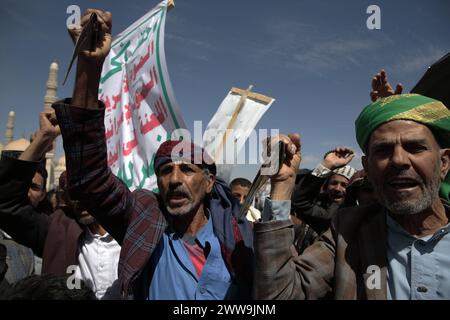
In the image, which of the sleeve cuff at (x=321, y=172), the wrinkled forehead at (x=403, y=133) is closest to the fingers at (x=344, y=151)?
the sleeve cuff at (x=321, y=172)

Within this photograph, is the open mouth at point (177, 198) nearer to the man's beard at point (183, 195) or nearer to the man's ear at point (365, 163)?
the man's beard at point (183, 195)

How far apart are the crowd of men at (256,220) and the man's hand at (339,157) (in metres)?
Answer: 0.49

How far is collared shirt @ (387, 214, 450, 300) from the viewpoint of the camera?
1298 mm

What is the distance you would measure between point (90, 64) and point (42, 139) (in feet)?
2.51

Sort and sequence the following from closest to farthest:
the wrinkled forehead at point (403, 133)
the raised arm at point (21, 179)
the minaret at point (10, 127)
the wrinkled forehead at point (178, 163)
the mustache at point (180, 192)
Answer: the wrinkled forehead at point (403, 133) → the raised arm at point (21, 179) → the mustache at point (180, 192) → the wrinkled forehead at point (178, 163) → the minaret at point (10, 127)

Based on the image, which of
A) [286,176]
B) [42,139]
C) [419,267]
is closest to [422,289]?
[419,267]

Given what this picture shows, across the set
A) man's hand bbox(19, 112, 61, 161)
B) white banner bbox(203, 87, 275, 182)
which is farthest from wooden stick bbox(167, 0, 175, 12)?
man's hand bbox(19, 112, 61, 161)

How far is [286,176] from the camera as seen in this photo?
1488 mm

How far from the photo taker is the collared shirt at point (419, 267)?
1298 millimetres

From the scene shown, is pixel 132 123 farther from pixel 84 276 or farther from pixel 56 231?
pixel 84 276

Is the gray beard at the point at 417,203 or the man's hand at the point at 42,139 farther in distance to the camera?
the man's hand at the point at 42,139

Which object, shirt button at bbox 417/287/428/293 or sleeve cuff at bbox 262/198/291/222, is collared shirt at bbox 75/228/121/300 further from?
shirt button at bbox 417/287/428/293
